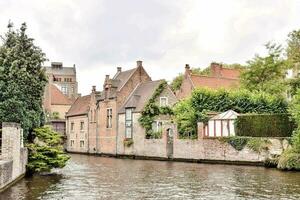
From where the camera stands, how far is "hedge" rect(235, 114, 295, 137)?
37.4 m

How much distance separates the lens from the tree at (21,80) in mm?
24750

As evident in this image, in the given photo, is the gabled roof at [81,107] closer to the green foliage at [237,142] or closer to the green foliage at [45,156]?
the green foliage at [237,142]

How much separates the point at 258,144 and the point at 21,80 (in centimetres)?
1897

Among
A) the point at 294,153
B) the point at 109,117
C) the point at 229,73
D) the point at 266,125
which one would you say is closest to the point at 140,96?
the point at 109,117

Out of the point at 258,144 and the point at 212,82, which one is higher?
the point at 212,82

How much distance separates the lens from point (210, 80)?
58156mm

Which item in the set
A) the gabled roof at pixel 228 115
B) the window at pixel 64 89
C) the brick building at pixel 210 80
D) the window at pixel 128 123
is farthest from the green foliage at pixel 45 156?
the window at pixel 64 89

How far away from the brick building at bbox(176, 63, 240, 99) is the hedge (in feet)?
52.5

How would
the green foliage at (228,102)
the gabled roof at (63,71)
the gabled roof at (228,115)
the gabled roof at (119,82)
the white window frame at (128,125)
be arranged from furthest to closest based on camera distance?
1. the gabled roof at (63,71)
2. the gabled roof at (119,82)
3. the white window frame at (128,125)
4. the green foliage at (228,102)
5. the gabled roof at (228,115)

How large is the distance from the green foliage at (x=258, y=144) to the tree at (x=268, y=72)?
11.8m

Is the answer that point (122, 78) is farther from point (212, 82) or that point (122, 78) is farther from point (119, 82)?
point (212, 82)

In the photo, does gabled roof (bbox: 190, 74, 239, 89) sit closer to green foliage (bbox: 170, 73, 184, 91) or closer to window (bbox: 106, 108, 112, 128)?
window (bbox: 106, 108, 112, 128)

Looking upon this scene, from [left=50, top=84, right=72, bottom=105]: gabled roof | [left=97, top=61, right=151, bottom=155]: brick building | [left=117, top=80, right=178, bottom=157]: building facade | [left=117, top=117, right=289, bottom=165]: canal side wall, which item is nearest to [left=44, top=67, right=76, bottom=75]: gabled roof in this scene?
[left=50, top=84, right=72, bottom=105]: gabled roof

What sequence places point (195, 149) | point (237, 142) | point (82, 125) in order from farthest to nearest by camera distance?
1. point (82, 125)
2. point (195, 149)
3. point (237, 142)
